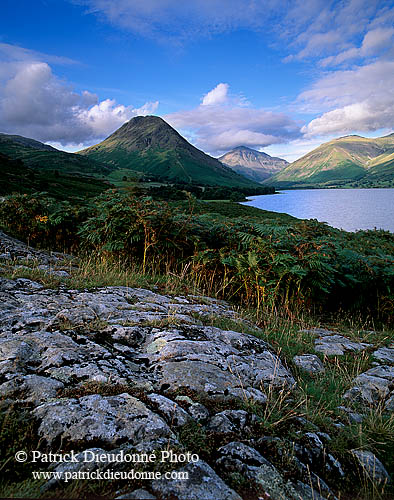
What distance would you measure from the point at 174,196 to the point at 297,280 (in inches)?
3228

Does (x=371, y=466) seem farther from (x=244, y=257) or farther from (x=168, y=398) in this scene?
(x=244, y=257)

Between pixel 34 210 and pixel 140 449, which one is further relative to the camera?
pixel 34 210

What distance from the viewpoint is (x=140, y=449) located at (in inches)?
83.0

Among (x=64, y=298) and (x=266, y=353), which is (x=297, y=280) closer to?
Answer: (x=266, y=353)

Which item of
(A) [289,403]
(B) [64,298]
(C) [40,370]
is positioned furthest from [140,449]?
(B) [64,298]

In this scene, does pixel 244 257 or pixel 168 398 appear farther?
pixel 244 257
